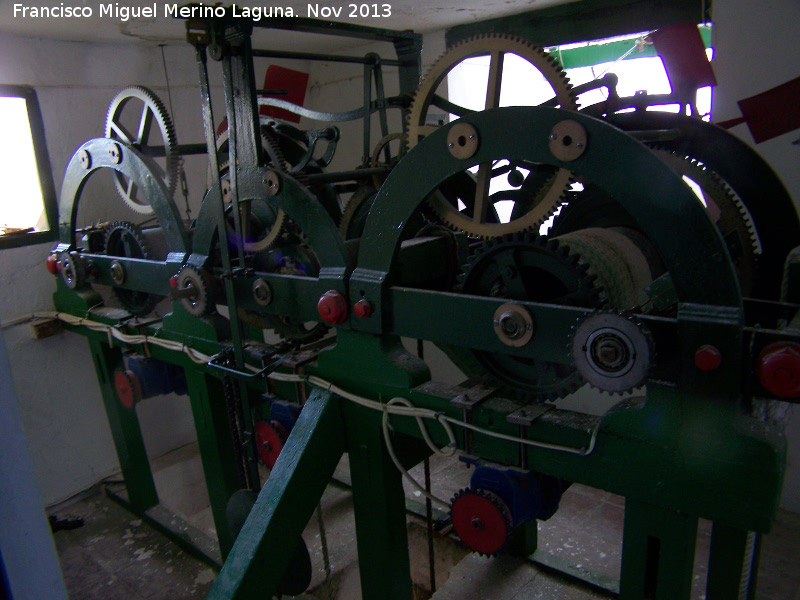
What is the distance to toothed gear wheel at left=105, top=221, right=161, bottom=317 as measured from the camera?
255 cm

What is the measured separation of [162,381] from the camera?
2.59 metres

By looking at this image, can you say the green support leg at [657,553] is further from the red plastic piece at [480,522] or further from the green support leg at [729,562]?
the red plastic piece at [480,522]

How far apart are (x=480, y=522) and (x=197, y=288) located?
122 cm

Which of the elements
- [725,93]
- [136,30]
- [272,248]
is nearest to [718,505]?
[272,248]

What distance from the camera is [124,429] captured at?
2875 millimetres

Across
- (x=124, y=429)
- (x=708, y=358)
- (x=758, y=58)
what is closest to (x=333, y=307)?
(x=708, y=358)

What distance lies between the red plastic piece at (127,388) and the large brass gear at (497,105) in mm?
1587

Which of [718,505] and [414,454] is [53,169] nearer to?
[414,454]

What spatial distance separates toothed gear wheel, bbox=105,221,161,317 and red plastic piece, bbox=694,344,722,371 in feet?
7.04

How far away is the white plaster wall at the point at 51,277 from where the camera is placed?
3.08 meters

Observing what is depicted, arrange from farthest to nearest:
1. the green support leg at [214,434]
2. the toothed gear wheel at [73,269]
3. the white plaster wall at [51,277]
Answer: the white plaster wall at [51,277]
the toothed gear wheel at [73,269]
the green support leg at [214,434]

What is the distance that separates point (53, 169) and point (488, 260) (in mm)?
2693

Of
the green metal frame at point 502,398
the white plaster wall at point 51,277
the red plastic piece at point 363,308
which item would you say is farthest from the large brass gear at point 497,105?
the white plaster wall at point 51,277

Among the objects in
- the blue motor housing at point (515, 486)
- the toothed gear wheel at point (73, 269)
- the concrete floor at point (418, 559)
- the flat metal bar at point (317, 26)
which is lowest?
the concrete floor at point (418, 559)
